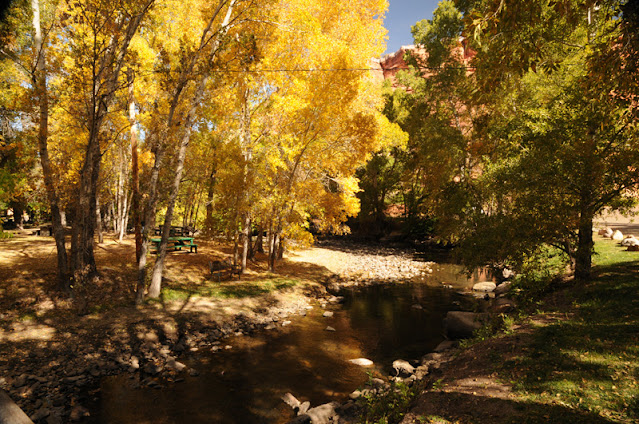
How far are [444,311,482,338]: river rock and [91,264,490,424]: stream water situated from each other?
0.53 meters

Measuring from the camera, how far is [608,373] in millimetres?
5328

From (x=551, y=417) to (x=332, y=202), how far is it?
1472 centimetres

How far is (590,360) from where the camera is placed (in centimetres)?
582

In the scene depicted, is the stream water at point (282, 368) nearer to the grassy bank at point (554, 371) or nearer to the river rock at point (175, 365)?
the river rock at point (175, 365)

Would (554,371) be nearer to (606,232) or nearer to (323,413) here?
(323,413)

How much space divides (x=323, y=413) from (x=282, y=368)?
264 cm

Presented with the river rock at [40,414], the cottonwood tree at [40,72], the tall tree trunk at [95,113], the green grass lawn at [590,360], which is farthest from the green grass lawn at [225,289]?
the green grass lawn at [590,360]

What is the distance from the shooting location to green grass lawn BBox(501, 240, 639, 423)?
184 inches

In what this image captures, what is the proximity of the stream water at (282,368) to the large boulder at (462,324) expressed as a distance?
52 centimetres

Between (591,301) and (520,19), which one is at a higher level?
(520,19)

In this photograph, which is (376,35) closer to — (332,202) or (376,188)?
(332,202)

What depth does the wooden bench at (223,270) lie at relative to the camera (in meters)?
15.0

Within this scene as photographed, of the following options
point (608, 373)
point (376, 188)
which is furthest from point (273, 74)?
point (376, 188)

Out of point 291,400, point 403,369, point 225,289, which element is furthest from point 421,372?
point 225,289
